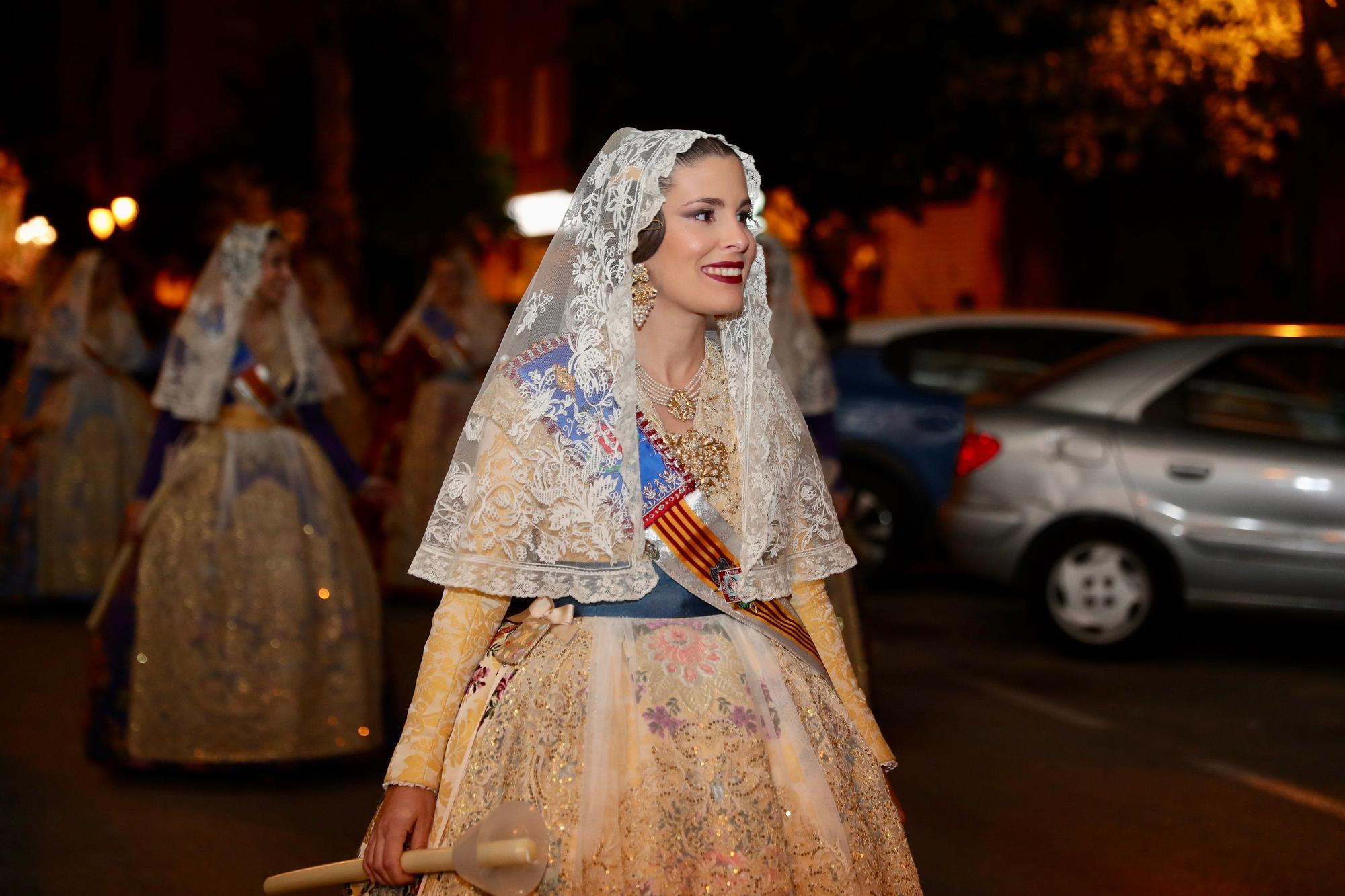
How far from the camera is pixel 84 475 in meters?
11.1

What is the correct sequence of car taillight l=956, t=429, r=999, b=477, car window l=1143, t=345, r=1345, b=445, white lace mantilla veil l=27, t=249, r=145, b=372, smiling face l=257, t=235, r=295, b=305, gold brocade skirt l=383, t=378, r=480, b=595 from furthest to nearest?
gold brocade skirt l=383, t=378, r=480, b=595, white lace mantilla veil l=27, t=249, r=145, b=372, car taillight l=956, t=429, r=999, b=477, car window l=1143, t=345, r=1345, b=445, smiling face l=257, t=235, r=295, b=305

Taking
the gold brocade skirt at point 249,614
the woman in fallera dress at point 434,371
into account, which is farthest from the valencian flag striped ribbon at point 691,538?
the woman in fallera dress at point 434,371

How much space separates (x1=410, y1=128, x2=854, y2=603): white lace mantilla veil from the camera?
2.87 m

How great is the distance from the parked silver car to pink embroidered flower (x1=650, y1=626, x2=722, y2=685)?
6.30 metres

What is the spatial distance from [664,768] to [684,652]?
212mm

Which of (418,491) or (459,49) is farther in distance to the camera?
(459,49)

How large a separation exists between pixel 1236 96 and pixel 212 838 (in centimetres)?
1306

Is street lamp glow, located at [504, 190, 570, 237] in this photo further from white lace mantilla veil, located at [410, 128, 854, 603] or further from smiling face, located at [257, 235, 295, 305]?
white lace mantilla veil, located at [410, 128, 854, 603]

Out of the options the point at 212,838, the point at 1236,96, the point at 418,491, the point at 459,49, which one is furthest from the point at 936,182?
the point at 459,49

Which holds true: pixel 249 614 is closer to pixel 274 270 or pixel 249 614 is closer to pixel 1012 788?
pixel 274 270

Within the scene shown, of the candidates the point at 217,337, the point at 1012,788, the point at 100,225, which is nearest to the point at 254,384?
the point at 217,337

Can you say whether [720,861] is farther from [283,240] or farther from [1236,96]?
[1236,96]

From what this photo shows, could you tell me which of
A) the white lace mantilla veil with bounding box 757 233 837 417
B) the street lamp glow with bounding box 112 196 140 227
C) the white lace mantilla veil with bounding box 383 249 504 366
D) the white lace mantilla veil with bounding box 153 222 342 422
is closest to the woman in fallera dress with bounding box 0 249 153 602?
the white lace mantilla veil with bounding box 383 249 504 366

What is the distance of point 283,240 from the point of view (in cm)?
A: 673
